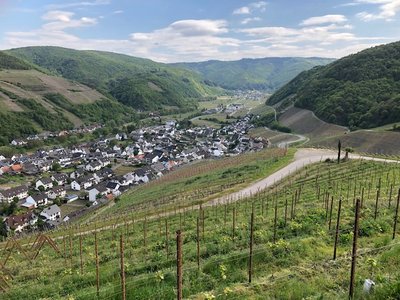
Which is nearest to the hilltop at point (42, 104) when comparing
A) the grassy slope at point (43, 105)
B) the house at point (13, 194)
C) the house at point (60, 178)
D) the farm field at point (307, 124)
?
the grassy slope at point (43, 105)

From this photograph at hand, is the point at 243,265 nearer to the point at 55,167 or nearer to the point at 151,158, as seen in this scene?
the point at 55,167

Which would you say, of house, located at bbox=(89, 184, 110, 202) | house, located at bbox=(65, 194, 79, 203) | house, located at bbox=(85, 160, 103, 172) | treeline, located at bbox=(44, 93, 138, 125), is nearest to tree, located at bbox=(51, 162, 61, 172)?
house, located at bbox=(85, 160, 103, 172)

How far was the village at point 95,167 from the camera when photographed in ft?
182

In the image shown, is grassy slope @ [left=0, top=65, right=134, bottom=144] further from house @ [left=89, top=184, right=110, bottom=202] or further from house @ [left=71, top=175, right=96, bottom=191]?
house @ [left=89, top=184, right=110, bottom=202]

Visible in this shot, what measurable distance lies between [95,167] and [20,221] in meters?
36.7

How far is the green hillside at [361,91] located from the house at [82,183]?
62245mm

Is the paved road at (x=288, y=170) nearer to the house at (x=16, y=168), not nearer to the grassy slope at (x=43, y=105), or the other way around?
the house at (x=16, y=168)

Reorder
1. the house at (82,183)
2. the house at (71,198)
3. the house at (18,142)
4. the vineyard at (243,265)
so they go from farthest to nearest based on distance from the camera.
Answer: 1. the house at (18,142)
2. the house at (82,183)
3. the house at (71,198)
4. the vineyard at (243,265)

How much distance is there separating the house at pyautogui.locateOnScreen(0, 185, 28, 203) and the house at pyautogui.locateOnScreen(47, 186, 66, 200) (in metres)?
4.35

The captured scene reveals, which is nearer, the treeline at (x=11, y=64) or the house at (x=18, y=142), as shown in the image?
the house at (x=18, y=142)

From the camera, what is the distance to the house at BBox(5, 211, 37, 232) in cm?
4729

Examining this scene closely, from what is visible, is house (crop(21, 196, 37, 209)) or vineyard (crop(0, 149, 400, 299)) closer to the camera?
vineyard (crop(0, 149, 400, 299))

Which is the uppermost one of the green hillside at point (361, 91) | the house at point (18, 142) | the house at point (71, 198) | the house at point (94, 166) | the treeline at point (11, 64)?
the treeline at point (11, 64)

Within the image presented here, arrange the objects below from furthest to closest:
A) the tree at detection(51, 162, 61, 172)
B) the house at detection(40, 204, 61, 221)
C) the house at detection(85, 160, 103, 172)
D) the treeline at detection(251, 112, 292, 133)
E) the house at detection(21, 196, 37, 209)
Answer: the treeline at detection(251, 112, 292, 133)
the house at detection(85, 160, 103, 172)
the tree at detection(51, 162, 61, 172)
the house at detection(21, 196, 37, 209)
the house at detection(40, 204, 61, 221)
